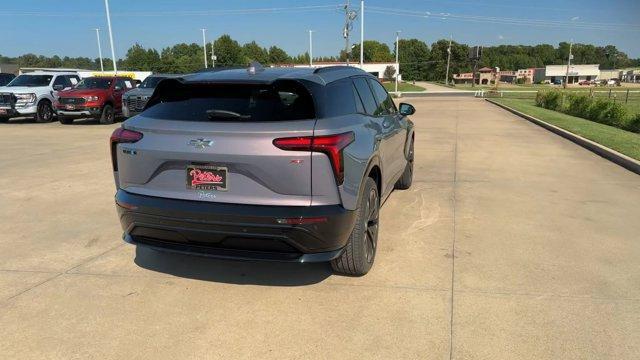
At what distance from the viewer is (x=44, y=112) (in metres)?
18.9

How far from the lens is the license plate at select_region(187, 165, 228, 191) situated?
328 centimetres

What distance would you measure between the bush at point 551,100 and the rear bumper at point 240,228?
24670 mm

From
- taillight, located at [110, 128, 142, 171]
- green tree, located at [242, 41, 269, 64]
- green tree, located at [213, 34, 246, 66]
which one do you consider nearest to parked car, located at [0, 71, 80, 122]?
taillight, located at [110, 128, 142, 171]

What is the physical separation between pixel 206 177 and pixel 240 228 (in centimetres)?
43

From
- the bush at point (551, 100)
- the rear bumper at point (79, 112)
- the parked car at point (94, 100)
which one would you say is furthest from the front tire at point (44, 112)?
the bush at point (551, 100)

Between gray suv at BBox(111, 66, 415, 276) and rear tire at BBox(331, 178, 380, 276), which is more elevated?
gray suv at BBox(111, 66, 415, 276)

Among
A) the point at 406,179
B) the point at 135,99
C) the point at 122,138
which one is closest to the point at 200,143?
the point at 122,138

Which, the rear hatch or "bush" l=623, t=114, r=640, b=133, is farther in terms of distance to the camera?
"bush" l=623, t=114, r=640, b=133

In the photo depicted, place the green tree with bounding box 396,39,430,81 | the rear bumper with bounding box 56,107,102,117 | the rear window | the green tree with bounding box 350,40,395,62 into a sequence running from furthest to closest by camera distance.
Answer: the green tree with bounding box 350,40,395,62, the green tree with bounding box 396,39,430,81, the rear bumper with bounding box 56,107,102,117, the rear window

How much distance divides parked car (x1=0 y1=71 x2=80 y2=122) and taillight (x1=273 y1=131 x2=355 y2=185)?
18.4 m

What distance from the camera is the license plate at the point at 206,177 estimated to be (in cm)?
328

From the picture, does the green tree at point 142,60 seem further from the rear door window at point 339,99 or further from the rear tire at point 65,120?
the rear door window at point 339,99

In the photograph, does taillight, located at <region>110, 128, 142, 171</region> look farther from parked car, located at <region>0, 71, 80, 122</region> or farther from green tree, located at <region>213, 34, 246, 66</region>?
green tree, located at <region>213, 34, 246, 66</region>

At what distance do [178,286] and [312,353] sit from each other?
1440 mm
